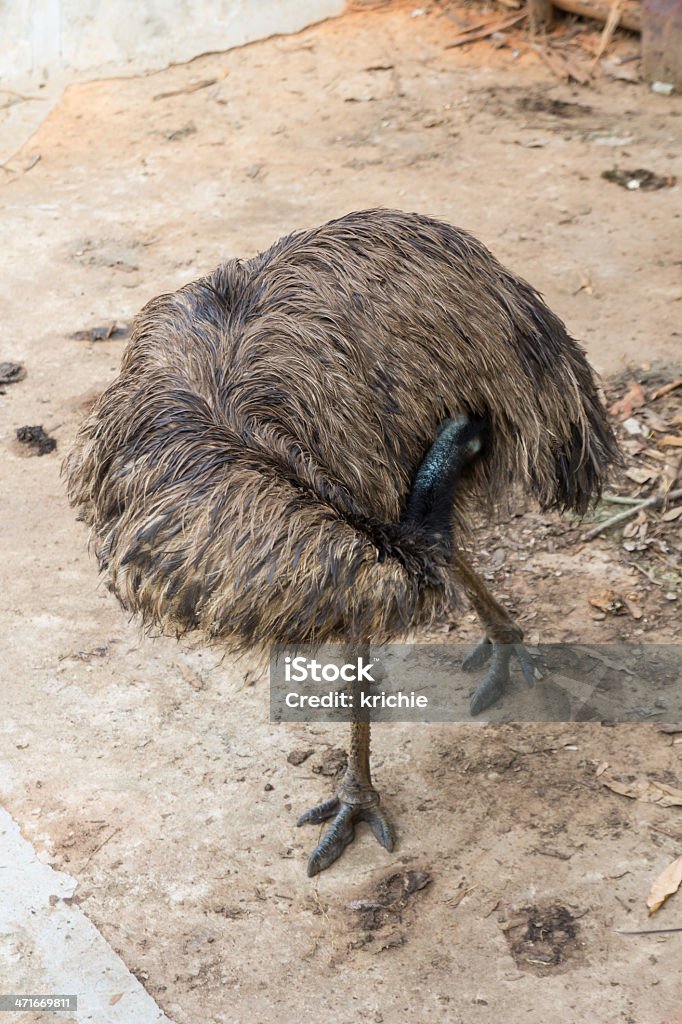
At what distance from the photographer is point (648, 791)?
13.7 ft

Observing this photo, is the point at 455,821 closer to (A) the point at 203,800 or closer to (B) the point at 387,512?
(A) the point at 203,800

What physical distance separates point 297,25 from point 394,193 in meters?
3.09

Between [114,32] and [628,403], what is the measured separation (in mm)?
6337

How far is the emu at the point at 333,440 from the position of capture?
3143 millimetres

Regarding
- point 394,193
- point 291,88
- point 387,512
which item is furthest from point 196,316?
point 291,88

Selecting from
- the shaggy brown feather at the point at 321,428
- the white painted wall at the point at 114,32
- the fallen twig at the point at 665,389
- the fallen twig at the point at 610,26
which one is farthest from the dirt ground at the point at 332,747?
the white painted wall at the point at 114,32

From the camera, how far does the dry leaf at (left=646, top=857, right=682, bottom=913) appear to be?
3764mm

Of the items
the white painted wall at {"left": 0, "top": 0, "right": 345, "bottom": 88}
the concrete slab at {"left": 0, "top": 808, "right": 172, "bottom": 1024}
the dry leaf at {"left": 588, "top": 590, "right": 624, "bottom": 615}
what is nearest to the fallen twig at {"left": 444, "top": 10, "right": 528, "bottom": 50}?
the white painted wall at {"left": 0, "top": 0, "right": 345, "bottom": 88}

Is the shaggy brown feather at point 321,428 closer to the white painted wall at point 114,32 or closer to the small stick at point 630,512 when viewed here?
the small stick at point 630,512

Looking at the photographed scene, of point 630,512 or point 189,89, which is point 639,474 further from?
point 189,89

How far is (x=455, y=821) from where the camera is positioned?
13.7 feet

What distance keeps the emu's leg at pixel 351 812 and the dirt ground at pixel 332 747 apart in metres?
0.06

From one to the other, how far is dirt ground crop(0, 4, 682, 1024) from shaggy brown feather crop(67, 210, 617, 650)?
3.26ft

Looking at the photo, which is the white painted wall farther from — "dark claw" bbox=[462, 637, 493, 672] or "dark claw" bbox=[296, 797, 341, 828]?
"dark claw" bbox=[296, 797, 341, 828]
